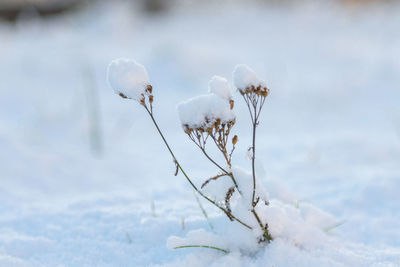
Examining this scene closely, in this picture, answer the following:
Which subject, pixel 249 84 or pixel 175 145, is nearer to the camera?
pixel 249 84

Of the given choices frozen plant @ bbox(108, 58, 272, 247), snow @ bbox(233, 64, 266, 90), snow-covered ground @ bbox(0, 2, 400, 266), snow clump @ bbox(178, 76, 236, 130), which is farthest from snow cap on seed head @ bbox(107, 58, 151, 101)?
snow-covered ground @ bbox(0, 2, 400, 266)

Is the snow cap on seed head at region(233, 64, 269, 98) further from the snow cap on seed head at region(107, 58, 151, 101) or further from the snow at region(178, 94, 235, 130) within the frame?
the snow cap on seed head at region(107, 58, 151, 101)

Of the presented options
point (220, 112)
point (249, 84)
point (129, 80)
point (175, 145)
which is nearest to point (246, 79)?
point (249, 84)

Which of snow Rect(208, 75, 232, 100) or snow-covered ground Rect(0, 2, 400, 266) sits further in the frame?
snow-covered ground Rect(0, 2, 400, 266)

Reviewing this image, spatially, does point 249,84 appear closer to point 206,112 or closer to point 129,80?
point 206,112

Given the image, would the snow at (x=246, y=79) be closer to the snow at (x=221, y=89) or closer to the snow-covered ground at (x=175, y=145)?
the snow at (x=221, y=89)

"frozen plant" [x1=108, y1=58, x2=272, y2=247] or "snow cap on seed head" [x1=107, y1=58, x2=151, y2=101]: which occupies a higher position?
"snow cap on seed head" [x1=107, y1=58, x2=151, y2=101]
